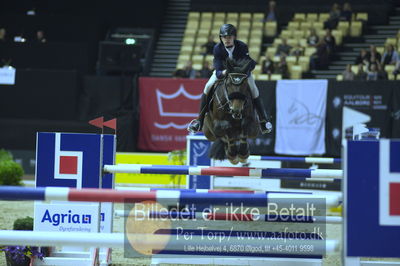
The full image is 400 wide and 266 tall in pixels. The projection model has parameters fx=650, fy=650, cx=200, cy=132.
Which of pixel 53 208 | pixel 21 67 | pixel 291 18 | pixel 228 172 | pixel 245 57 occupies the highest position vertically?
pixel 291 18

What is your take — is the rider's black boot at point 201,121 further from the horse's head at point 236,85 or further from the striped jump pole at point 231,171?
the striped jump pole at point 231,171

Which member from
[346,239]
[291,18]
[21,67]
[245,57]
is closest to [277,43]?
[291,18]

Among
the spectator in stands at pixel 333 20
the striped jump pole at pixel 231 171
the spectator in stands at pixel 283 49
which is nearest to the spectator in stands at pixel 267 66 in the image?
the spectator in stands at pixel 283 49

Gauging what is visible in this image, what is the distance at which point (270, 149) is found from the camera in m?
13.8

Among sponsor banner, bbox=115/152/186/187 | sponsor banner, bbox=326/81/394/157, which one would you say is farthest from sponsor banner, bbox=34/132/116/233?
sponsor banner, bbox=326/81/394/157

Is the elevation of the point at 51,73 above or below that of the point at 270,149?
above

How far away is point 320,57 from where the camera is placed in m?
16.0

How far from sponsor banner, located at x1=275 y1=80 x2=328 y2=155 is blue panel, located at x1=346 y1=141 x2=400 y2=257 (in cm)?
996

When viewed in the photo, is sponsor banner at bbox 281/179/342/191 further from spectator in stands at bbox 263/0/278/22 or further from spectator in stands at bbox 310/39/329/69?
spectator in stands at bbox 263/0/278/22

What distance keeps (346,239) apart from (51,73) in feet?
40.9

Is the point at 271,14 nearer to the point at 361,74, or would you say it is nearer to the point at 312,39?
the point at 312,39

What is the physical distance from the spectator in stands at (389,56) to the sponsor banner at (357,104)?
1.74 meters

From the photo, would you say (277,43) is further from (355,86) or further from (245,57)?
(245,57)

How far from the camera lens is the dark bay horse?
562 cm
